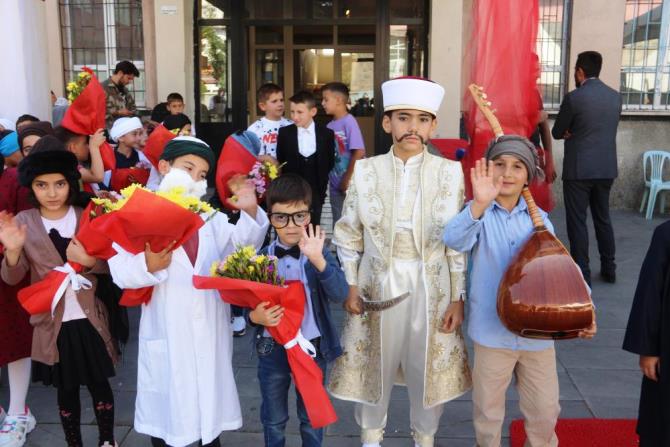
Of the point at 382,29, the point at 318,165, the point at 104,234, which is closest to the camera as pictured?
the point at 104,234

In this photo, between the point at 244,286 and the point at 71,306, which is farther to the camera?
the point at 71,306

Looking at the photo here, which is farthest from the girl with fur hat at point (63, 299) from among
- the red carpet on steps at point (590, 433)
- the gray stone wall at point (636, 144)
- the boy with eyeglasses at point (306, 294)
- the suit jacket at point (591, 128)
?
the gray stone wall at point (636, 144)

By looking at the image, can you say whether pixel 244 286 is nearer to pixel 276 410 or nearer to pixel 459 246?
pixel 276 410

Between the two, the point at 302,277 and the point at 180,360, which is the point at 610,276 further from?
the point at 180,360

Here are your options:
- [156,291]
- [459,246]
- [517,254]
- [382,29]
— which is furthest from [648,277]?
[382,29]

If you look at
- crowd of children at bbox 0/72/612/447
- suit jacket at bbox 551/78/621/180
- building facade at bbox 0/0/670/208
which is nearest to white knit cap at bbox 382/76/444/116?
crowd of children at bbox 0/72/612/447

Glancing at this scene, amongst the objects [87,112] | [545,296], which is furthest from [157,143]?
[545,296]

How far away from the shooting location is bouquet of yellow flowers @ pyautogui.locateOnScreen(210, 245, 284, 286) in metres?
2.52

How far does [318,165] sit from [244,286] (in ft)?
10.2

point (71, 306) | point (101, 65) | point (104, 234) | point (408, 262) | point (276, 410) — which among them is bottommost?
point (276, 410)

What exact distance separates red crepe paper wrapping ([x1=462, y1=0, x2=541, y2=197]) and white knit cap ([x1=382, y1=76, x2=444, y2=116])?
1027 millimetres

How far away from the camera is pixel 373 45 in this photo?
10.6 m

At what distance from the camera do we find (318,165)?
215 inches

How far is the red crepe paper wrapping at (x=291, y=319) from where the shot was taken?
8.16 feet
